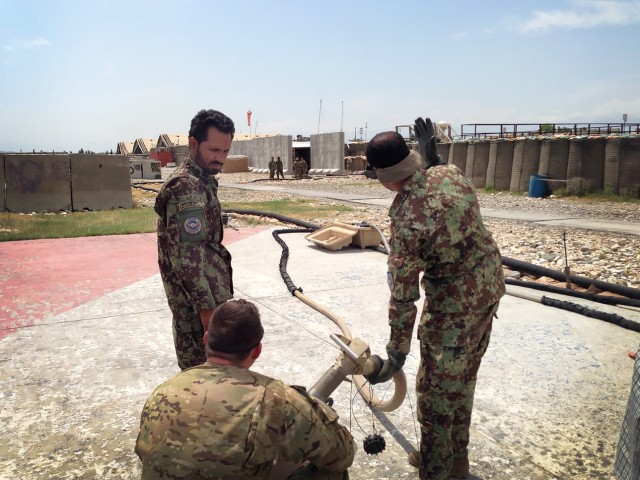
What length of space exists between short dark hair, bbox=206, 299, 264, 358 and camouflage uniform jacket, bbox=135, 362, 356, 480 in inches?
2.3

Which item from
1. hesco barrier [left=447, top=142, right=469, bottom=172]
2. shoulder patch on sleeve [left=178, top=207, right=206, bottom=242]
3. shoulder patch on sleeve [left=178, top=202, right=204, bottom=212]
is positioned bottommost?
shoulder patch on sleeve [left=178, top=207, right=206, bottom=242]

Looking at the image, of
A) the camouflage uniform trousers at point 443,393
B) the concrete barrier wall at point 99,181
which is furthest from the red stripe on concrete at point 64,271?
the concrete barrier wall at point 99,181

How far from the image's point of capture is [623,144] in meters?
16.2

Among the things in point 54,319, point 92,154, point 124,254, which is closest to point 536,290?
point 54,319

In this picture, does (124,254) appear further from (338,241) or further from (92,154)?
(92,154)

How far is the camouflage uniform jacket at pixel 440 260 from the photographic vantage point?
7.52 ft

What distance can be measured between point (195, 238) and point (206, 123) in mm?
574

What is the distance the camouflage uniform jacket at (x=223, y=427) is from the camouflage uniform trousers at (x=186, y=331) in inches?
37.4

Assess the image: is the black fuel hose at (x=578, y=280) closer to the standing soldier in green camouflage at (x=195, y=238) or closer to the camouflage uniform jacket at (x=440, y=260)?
the camouflage uniform jacket at (x=440, y=260)

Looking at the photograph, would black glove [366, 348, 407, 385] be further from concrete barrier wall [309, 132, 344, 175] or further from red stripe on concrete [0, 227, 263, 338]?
concrete barrier wall [309, 132, 344, 175]

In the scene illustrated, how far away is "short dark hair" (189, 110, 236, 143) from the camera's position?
265 cm

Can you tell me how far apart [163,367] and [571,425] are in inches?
107

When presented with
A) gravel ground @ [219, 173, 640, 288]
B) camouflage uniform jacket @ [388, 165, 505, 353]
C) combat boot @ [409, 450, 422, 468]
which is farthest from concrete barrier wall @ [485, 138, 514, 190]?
camouflage uniform jacket @ [388, 165, 505, 353]

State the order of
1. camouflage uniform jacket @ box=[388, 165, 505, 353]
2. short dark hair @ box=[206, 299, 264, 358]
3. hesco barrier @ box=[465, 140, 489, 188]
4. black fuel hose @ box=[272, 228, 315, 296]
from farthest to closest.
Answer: hesco barrier @ box=[465, 140, 489, 188], black fuel hose @ box=[272, 228, 315, 296], camouflage uniform jacket @ box=[388, 165, 505, 353], short dark hair @ box=[206, 299, 264, 358]
